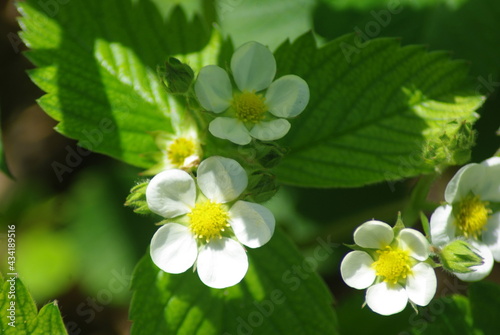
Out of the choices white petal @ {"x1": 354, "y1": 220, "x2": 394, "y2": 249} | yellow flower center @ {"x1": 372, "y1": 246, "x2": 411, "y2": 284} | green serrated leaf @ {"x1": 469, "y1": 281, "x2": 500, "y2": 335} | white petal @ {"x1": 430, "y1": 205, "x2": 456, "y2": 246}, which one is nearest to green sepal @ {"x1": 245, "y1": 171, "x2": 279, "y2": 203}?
white petal @ {"x1": 354, "y1": 220, "x2": 394, "y2": 249}

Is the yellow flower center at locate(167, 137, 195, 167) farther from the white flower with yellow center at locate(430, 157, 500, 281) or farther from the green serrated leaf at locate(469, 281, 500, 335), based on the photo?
the green serrated leaf at locate(469, 281, 500, 335)

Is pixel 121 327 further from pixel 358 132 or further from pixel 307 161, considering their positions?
pixel 358 132

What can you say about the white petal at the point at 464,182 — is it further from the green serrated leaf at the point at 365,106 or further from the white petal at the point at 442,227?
the green serrated leaf at the point at 365,106

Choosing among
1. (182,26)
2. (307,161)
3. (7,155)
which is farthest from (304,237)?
(7,155)

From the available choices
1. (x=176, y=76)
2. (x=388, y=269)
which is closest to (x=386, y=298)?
(x=388, y=269)

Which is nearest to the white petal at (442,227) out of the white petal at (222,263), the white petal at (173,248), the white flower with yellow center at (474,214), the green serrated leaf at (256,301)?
the white flower with yellow center at (474,214)
